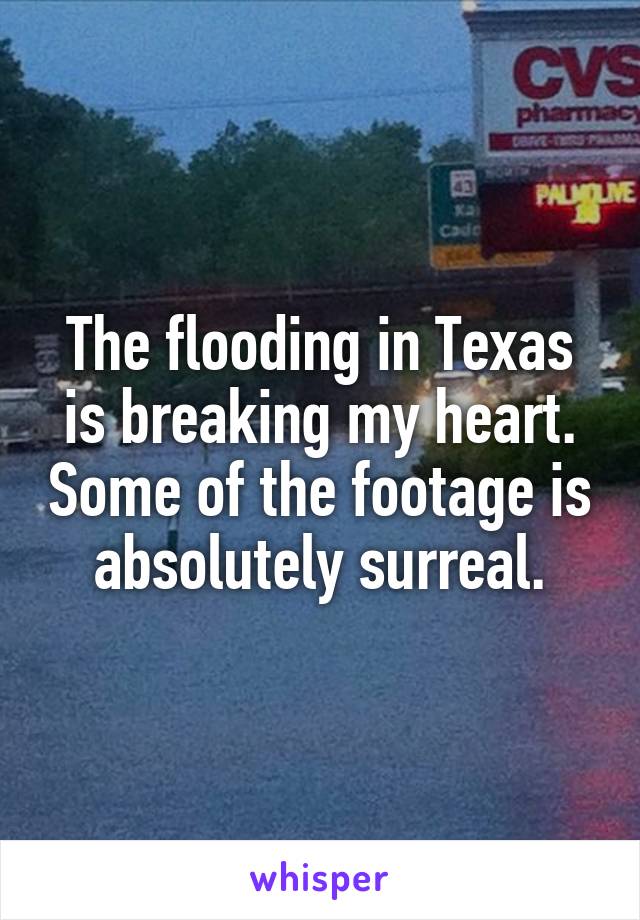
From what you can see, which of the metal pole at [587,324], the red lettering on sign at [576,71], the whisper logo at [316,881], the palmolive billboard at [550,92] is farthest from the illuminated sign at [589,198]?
the whisper logo at [316,881]

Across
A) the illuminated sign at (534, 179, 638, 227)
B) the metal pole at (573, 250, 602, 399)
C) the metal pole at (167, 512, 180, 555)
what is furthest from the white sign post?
the metal pole at (167, 512, 180, 555)

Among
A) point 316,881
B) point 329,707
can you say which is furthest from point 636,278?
point 316,881

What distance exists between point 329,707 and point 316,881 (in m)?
4.88

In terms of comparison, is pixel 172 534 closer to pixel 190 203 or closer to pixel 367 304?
pixel 367 304

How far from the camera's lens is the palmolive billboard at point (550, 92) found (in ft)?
109

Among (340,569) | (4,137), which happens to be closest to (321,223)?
(4,137)

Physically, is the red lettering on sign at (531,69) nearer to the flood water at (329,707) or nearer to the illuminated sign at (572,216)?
the illuminated sign at (572,216)

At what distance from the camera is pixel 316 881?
283 inches

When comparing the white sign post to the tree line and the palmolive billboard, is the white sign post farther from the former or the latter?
the tree line

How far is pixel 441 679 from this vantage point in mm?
12992

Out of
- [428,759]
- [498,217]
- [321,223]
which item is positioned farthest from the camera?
[321,223]

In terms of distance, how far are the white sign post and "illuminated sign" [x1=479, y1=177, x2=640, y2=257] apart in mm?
438

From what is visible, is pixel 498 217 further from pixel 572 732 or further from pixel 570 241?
pixel 572 732

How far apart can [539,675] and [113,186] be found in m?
86.0
